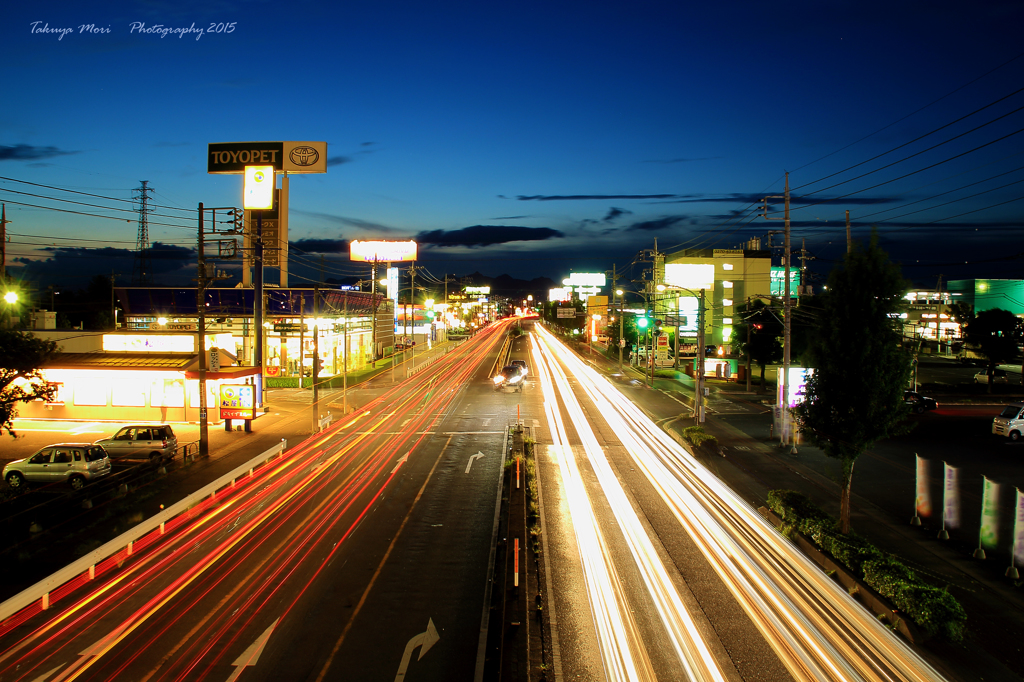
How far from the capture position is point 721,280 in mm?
82312

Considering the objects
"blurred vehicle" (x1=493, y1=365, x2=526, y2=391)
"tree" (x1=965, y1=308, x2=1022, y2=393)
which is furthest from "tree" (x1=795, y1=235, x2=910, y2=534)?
"tree" (x1=965, y1=308, x2=1022, y2=393)

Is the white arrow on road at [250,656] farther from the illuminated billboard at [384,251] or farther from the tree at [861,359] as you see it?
the illuminated billboard at [384,251]

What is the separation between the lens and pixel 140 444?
20.1m

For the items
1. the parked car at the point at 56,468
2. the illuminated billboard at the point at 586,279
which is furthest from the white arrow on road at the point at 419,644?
the illuminated billboard at the point at 586,279

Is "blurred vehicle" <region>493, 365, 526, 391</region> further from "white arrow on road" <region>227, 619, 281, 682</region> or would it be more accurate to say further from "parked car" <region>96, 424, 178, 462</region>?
"white arrow on road" <region>227, 619, 281, 682</region>

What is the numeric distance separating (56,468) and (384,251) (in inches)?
2278

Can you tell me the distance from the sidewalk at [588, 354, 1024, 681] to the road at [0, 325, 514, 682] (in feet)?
24.7

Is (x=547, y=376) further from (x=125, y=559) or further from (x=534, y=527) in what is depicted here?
(x=125, y=559)

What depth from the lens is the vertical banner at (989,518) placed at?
12.8 metres

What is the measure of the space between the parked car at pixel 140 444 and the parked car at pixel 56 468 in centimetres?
220

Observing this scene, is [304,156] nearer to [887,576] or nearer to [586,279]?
[887,576]

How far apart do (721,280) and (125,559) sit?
81316 millimetres

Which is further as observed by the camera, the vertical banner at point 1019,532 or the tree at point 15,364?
the tree at point 15,364

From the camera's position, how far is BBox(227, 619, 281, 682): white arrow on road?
26.7 ft
